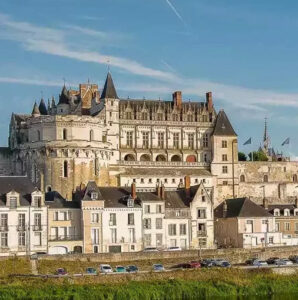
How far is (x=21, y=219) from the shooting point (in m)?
57.4

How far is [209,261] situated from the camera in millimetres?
55062

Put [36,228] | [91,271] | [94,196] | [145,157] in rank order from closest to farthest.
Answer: [91,271] → [36,228] → [94,196] → [145,157]

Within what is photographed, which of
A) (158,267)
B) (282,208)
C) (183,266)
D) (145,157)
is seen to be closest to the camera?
(158,267)

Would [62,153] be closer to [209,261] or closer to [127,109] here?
[127,109]

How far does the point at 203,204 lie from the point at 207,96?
24907 millimetres

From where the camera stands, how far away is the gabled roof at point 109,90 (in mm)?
81688

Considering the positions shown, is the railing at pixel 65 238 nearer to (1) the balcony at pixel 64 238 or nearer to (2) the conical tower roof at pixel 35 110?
(1) the balcony at pixel 64 238

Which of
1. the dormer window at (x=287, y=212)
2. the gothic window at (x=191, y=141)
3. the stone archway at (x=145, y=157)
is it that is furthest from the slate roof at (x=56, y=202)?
the gothic window at (x=191, y=141)

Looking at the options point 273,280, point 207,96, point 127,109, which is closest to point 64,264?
point 273,280

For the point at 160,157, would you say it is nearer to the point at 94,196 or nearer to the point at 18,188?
the point at 94,196

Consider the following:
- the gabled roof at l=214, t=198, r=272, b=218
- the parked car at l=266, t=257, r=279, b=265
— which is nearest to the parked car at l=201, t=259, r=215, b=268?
the parked car at l=266, t=257, r=279, b=265

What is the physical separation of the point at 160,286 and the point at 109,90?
36.7 m

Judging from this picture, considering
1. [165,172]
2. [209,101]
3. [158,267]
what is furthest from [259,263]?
[209,101]

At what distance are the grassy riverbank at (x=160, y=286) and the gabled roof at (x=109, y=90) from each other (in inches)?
1325
